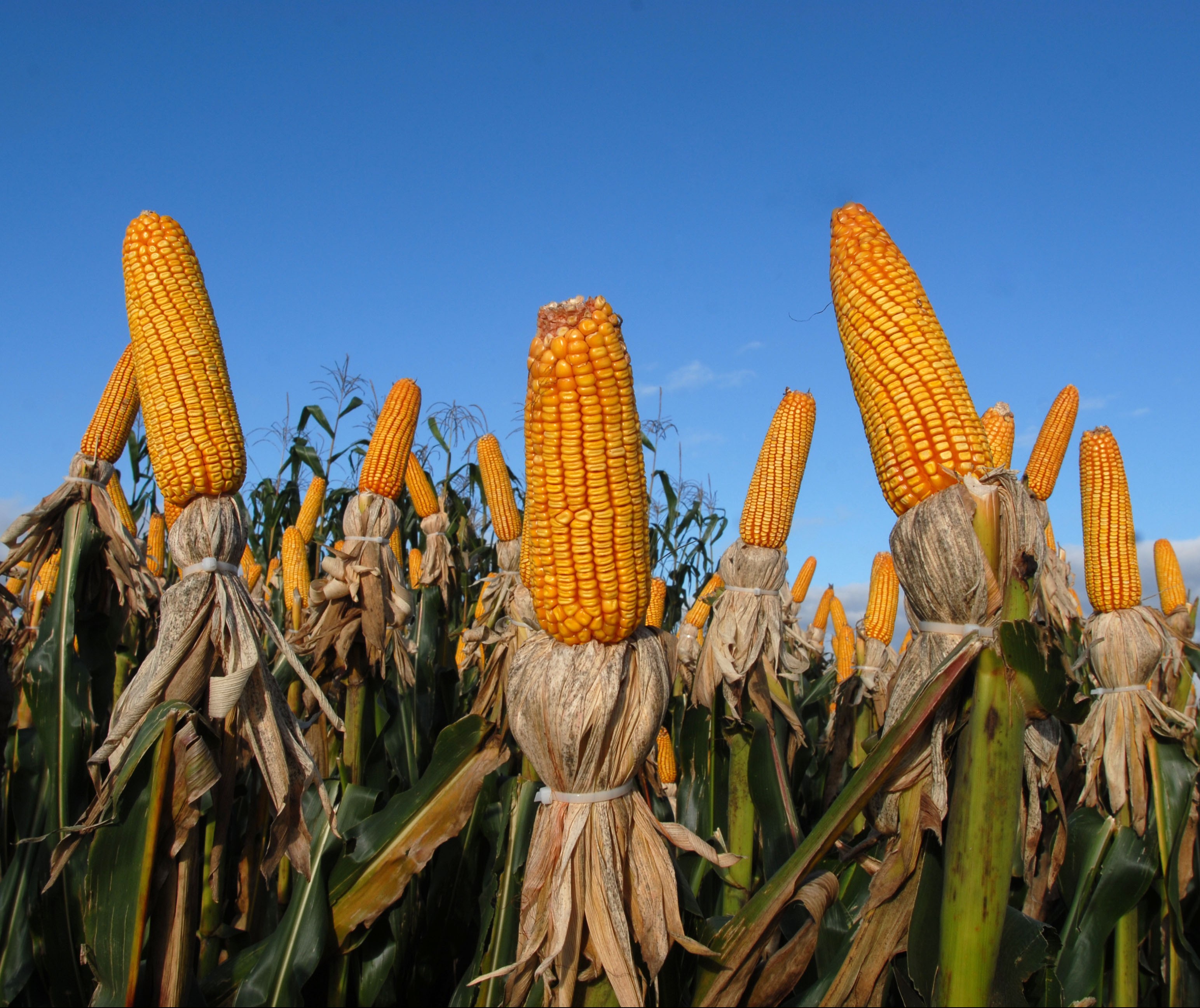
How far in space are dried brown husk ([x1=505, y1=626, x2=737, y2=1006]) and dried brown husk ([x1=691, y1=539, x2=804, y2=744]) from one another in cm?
276

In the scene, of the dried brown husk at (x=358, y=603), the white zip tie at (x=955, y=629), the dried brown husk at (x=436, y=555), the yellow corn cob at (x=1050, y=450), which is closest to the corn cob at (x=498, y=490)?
the dried brown husk at (x=436, y=555)

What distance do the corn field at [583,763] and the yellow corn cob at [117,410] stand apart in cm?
2

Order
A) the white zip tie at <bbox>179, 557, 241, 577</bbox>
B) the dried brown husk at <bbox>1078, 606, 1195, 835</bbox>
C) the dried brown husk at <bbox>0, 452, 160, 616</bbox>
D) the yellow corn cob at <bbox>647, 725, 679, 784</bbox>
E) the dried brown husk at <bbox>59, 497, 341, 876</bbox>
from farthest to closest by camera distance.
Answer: the yellow corn cob at <bbox>647, 725, 679, 784</bbox>
the dried brown husk at <bbox>1078, 606, 1195, 835</bbox>
the dried brown husk at <bbox>0, 452, 160, 616</bbox>
the white zip tie at <bbox>179, 557, 241, 577</bbox>
the dried brown husk at <bbox>59, 497, 341, 876</bbox>

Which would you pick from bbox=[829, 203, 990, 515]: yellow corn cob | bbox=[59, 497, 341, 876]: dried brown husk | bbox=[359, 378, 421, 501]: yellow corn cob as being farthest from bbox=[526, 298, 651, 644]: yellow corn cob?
bbox=[359, 378, 421, 501]: yellow corn cob

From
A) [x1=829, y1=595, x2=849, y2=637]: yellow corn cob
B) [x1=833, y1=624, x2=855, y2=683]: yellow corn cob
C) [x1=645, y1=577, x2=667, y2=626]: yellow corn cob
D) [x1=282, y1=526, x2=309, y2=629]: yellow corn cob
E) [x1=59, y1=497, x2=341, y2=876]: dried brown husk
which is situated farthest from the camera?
[x1=829, y1=595, x2=849, y2=637]: yellow corn cob

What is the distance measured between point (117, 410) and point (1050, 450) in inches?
244

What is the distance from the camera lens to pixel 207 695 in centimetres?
288

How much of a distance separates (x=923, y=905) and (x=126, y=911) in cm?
236

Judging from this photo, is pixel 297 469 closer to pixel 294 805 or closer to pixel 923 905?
pixel 294 805

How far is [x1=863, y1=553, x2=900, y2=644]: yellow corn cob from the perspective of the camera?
806 cm

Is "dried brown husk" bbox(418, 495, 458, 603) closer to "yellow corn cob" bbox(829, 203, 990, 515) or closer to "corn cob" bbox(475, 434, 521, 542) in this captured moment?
"corn cob" bbox(475, 434, 521, 542)

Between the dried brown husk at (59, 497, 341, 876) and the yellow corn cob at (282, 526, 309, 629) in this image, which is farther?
the yellow corn cob at (282, 526, 309, 629)

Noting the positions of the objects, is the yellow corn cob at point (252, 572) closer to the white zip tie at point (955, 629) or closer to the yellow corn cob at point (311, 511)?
the yellow corn cob at point (311, 511)

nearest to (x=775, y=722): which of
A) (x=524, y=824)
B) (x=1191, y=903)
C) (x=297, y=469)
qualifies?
(x=1191, y=903)
